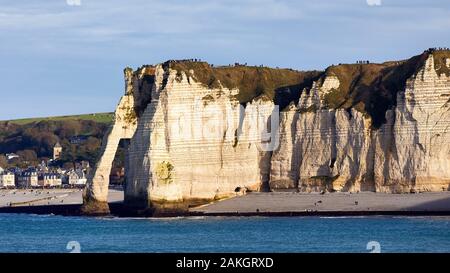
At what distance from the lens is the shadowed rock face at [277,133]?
64.7 m

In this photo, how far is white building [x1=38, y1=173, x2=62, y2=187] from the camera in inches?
4902

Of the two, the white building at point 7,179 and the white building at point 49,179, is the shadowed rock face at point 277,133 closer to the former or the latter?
the white building at point 49,179

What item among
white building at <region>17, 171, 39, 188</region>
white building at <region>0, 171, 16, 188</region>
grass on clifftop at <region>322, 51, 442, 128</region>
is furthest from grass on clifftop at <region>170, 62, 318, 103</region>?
white building at <region>0, 171, 16, 188</region>

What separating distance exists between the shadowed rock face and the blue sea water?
4.47m

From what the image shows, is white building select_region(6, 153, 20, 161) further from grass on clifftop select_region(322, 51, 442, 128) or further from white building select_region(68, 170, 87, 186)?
grass on clifftop select_region(322, 51, 442, 128)

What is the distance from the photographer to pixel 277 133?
7100 centimetres

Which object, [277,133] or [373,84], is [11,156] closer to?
[277,133]

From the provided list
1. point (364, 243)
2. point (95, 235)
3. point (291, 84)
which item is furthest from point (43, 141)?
point (364, 243)

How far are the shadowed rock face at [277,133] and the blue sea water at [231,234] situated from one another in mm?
4470

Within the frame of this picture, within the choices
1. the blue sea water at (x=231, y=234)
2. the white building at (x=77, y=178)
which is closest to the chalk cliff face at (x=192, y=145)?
the blue sea water at (x=231, y=234)

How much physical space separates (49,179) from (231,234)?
80644mm

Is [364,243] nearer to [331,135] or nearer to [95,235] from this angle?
[95,235]

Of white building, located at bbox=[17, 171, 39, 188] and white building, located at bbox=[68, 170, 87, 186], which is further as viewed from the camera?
white building, located at bbox=[17, 171, 39, 188]
